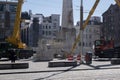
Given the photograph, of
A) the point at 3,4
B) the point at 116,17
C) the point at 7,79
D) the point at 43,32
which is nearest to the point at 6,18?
the point at 3,4

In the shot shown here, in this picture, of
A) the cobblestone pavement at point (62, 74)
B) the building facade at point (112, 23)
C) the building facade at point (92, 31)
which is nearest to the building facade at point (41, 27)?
the building facade at point (92, 31)

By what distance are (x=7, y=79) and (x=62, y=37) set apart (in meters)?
51.9

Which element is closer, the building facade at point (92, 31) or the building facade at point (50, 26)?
the building facade at point (50, 26)

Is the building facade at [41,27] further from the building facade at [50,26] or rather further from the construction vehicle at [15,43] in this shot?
the construction vehicle at [15,43]

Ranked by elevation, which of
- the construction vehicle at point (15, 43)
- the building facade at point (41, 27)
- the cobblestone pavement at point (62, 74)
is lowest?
the cobblestone pavement at point (62, 74)

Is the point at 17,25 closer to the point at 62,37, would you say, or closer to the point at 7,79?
the point at 62,37

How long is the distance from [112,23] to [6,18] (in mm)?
36623

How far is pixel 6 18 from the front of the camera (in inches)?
4235

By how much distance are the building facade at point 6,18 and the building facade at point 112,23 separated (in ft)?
105

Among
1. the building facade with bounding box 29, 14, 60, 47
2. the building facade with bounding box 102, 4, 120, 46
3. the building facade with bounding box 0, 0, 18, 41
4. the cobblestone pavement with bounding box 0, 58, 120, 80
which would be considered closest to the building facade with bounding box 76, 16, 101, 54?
the building facade with bounding box 29, 14, 60, 47

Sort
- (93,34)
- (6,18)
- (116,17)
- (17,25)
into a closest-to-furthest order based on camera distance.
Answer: (17,25)
(6,18)
(116,17)
(93,34)

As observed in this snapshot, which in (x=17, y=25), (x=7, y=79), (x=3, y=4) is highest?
(x=3, y=4)

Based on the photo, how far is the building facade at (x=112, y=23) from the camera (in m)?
117

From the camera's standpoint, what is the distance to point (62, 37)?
244 feet
